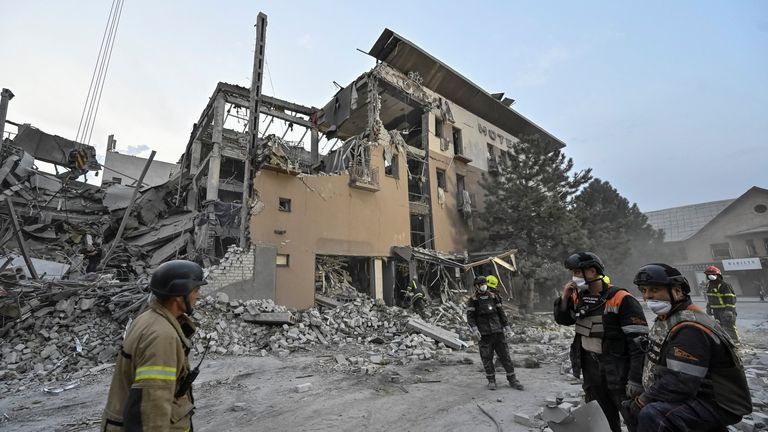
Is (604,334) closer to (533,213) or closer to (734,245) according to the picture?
(533,213)

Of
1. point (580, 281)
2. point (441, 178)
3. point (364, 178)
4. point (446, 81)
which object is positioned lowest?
point (580, 281)

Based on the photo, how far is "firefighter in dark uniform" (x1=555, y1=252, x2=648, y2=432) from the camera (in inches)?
117

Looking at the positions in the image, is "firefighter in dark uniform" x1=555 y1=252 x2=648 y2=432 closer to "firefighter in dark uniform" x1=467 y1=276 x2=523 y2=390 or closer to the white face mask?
the white face mask

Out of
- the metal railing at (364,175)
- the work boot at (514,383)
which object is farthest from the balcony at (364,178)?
the work boot at (514,383)

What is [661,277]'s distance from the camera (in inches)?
91.7

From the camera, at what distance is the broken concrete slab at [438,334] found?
940 cm

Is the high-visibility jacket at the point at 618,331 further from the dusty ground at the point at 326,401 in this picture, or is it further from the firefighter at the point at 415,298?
the firefighter at the point at 415,298

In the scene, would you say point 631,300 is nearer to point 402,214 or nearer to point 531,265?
point 402,214

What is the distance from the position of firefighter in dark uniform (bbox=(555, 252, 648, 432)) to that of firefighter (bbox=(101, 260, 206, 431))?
324 centimetres

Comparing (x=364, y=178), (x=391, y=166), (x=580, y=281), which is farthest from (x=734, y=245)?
(x=580, y=281)

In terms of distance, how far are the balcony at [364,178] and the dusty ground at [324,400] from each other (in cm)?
815

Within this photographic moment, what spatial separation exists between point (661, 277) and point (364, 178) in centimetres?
1253

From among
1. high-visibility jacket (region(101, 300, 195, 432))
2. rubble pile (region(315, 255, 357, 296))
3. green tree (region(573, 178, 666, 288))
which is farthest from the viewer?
green tree (region(573, 178, 666, 288))

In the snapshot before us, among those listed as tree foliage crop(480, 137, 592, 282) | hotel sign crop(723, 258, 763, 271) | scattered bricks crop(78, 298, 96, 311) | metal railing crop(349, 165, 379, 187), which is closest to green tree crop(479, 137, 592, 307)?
tree foliage crop(480, 137, 592, 282)
